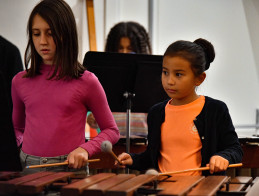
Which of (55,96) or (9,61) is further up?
(9,61)

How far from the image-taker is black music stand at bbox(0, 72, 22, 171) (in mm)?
1555

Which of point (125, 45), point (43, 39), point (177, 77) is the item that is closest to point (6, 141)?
point (43, 39)

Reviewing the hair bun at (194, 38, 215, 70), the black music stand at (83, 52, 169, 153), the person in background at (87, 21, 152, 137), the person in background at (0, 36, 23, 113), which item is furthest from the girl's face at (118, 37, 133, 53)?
the hair bun at (194, 38, 215, 70)

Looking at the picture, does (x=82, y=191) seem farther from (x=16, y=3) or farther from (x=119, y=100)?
(x=16, y=3)

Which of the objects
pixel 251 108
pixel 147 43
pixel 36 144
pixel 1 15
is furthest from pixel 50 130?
pixel 251 108

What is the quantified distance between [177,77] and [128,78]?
81 centimetres

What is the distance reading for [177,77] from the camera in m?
2.15

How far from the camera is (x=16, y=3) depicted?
440cm

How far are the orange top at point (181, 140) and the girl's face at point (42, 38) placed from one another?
63 cm

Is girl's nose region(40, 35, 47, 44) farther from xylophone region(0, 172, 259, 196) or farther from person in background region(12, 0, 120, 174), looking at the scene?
xylophone region(0, 172, 259, 196)

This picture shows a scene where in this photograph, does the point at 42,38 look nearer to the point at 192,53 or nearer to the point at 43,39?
the point at 43,39

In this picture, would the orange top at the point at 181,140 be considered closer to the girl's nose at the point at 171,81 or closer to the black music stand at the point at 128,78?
the girl's nose at the point at 171,81

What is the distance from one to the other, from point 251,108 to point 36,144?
12.5ft

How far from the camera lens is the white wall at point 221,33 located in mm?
5488
